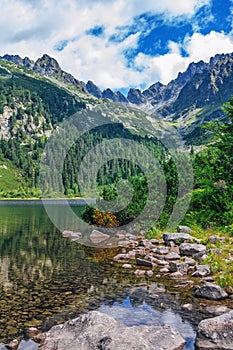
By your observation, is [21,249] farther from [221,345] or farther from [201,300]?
[221,345]

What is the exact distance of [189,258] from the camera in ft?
87.8

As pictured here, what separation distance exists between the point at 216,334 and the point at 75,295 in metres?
9.31

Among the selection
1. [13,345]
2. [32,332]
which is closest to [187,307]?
[32,332]

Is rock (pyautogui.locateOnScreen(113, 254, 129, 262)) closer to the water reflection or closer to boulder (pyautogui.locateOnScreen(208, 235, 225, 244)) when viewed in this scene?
boulder (pyautogui.locateOnScreen(208, 235, 225, 244))

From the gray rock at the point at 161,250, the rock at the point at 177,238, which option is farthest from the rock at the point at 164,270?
the rock at the point at 177,238

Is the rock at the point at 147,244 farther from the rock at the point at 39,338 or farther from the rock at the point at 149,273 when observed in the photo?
the rock at the point at 39,338

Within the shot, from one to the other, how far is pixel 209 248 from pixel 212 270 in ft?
19.8

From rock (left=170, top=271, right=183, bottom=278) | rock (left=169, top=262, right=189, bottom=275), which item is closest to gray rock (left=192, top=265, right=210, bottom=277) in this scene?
rock (left=170, top=271, right=183, bottom=278)

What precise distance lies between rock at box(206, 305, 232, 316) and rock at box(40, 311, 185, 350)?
3.94 meters

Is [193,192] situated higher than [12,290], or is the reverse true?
[193,192]

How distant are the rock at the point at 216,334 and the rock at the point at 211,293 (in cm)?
518

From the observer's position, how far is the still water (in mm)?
14855

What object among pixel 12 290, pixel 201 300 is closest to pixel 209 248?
pixel 201 300

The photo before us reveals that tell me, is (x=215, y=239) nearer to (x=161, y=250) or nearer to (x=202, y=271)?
(x=161, y=250)
